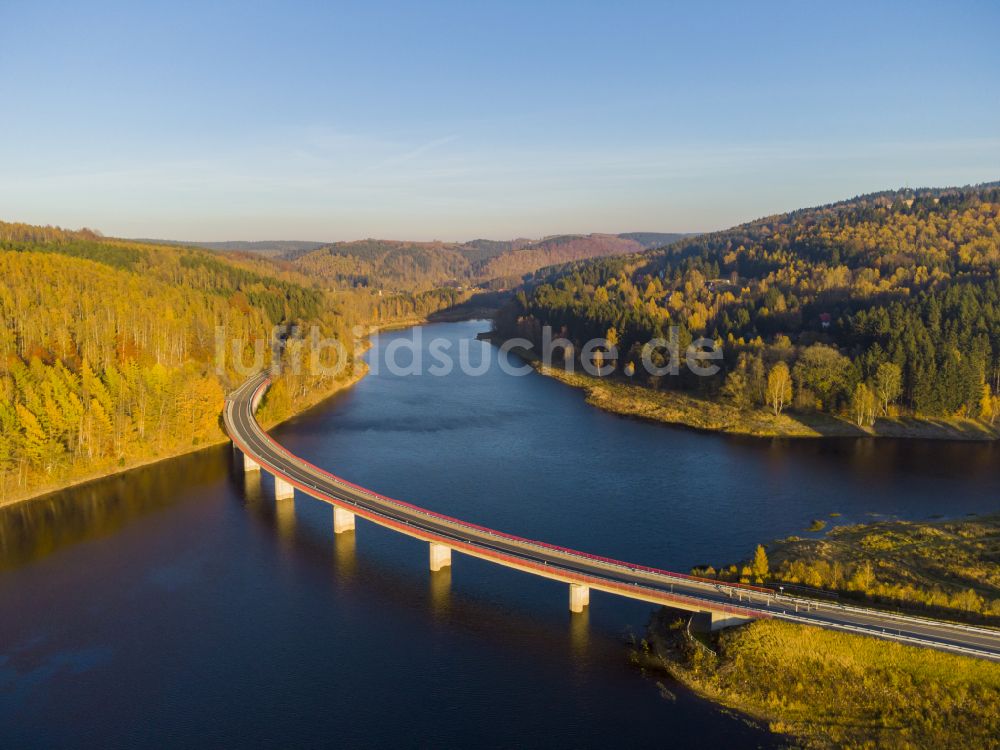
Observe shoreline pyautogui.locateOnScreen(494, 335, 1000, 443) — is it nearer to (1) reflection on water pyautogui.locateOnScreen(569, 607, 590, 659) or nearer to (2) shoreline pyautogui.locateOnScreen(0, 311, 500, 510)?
(2) shoreline pyautogui.locateOnScreen(0, 311, 500, 510)

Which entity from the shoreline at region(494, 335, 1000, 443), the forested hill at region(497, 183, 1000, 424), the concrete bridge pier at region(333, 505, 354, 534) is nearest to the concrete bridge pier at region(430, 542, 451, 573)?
the concrete bridge pier at region(333, 505, 354, 534)

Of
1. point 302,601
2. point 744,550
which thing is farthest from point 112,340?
point 744,550

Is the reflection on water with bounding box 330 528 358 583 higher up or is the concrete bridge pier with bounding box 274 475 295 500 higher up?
the concrete bridge pier with bounding box 274 475 295 500

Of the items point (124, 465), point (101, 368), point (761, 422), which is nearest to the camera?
point (124, 465)

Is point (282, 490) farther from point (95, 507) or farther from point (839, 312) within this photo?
point (839, 312)

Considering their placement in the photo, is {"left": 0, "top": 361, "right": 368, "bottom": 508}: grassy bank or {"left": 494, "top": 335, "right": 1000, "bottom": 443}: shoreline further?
{"left": 494, "top": 335, "right": 1000, "bottom": 443}: shoreline

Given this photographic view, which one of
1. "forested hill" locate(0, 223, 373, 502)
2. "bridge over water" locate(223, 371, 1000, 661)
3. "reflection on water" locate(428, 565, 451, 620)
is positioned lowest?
"reflection on water" locate(428, 565, 451, 620)

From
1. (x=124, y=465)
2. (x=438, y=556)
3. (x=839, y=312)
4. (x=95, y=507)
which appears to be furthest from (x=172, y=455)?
(x=839, y=312)
